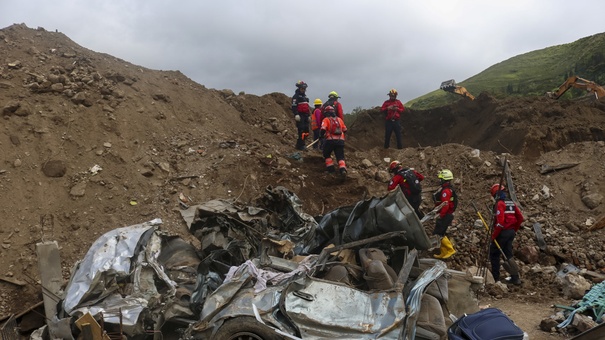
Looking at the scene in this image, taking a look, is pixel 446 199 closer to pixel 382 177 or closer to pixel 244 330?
pixel 382 177

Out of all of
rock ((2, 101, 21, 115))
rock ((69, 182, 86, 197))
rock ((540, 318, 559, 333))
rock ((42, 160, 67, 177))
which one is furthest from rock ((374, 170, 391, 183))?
rock ((2, 101, 21, 115))

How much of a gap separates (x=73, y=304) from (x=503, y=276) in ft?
22.5

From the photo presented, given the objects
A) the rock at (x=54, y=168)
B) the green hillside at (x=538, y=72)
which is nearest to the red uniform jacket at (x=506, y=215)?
the rock at (x=54, y=168)

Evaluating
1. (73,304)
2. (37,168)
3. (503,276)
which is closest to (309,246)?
(73,304)

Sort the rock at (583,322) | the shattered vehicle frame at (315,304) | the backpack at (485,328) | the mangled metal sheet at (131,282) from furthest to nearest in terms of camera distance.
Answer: the rock at (583,322) < the mangled metal sheet at (131,282) < the shattered vehicle frame at (315,304) < the backpack at (485,328)

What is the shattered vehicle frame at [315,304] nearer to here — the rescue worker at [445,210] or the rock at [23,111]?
the rescue worker at [445,210]

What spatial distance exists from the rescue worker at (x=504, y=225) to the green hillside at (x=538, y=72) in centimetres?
1941

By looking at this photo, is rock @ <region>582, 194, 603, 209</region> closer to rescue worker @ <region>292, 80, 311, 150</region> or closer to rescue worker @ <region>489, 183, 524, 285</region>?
rescue worker @ <region>489, 183, 524, 285</region>

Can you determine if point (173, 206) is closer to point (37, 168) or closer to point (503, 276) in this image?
point (37, 168)

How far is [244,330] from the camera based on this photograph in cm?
430

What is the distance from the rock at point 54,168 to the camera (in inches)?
372

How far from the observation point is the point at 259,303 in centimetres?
445

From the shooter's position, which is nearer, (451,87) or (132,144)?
(132,144)

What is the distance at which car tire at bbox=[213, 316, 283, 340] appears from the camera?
424cm
